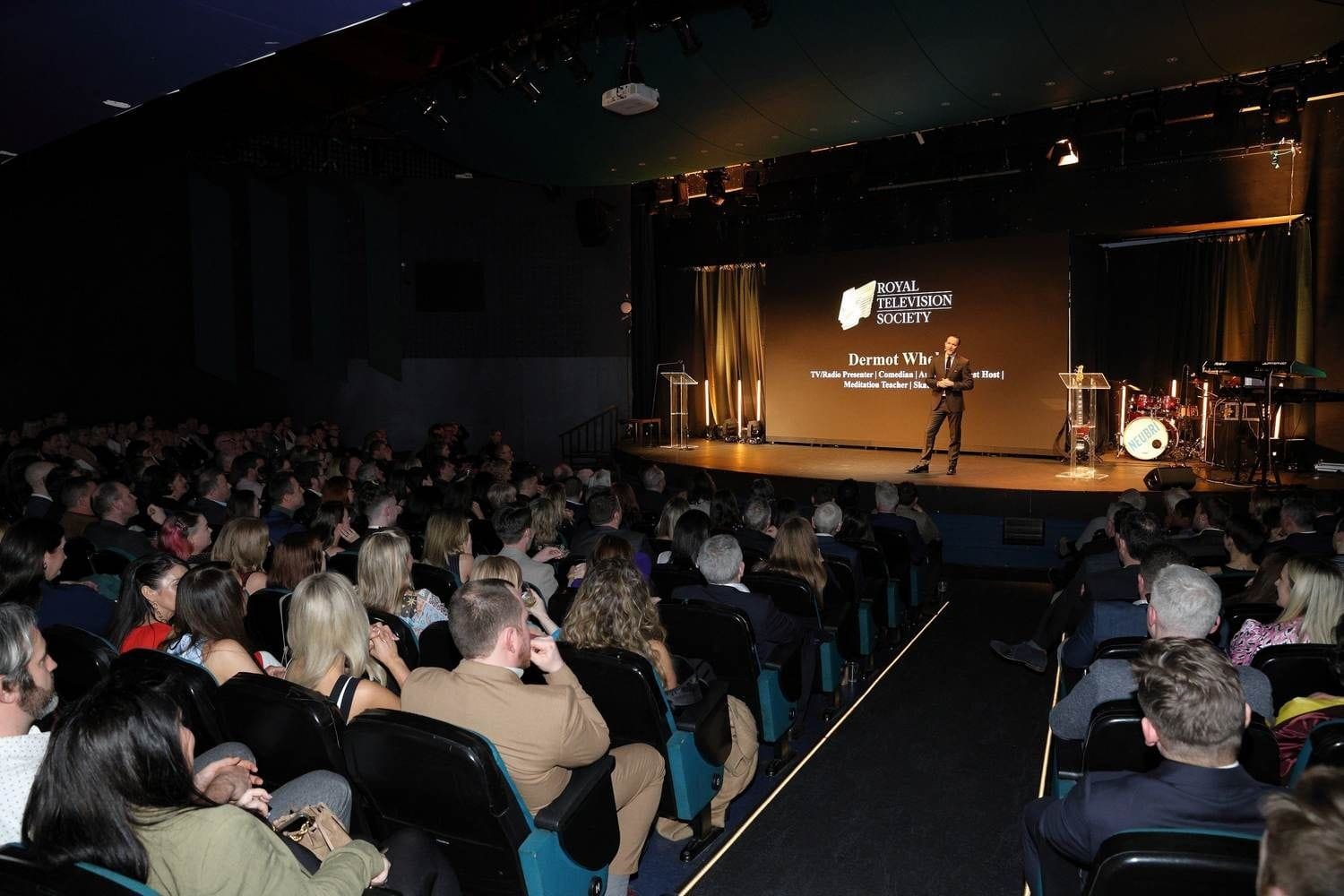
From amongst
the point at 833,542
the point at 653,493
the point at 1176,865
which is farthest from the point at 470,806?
the point at 653,493

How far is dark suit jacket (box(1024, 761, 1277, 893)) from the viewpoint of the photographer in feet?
6.44

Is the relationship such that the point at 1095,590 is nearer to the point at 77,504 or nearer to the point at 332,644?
the point at 332,644

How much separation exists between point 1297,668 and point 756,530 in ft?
10.4

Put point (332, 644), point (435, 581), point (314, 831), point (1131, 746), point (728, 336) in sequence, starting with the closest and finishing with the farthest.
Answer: point (314, 831) < point (1131, 746) < point (332, 644) < point (435, 581) < point (728, 336)

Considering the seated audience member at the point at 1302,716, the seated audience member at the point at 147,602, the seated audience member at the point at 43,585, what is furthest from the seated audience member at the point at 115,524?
the seated audience member at the point at 1302,716

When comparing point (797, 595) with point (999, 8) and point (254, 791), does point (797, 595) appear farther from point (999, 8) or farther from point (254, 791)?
point (999, 8)

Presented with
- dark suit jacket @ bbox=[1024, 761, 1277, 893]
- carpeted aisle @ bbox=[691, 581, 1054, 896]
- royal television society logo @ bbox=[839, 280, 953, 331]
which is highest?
royal television society logo @ bbox=[839, 280, 953, 331]

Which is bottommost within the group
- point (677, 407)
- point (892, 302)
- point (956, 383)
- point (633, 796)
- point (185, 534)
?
point (633, 796)

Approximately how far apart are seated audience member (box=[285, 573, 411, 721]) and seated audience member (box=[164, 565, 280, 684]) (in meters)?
0.25

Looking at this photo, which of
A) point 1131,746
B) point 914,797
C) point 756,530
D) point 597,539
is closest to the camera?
point 1131,746

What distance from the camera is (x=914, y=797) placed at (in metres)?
3.86

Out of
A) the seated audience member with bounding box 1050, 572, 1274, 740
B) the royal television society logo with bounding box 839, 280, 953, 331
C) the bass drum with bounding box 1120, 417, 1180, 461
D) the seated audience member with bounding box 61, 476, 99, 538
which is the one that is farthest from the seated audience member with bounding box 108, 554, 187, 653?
the royal television society logo with bounding box 839, 280, 953, 331

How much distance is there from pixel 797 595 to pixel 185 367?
1195cm

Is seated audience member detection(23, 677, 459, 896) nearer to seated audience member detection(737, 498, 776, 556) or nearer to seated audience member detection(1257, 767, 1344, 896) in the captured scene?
seated audience member detection(1257, 767, 1344, 896)
